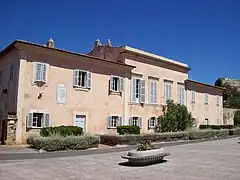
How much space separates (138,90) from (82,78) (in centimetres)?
611

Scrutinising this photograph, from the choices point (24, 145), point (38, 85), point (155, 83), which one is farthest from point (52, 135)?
point (155, 83)

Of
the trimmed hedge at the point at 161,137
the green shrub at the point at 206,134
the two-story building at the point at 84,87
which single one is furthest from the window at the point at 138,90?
the green shrub at the point at 206,134

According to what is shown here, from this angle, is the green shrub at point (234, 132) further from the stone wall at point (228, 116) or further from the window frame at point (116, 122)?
the window frame at point (116, 122)

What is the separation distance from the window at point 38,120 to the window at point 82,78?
136 inches

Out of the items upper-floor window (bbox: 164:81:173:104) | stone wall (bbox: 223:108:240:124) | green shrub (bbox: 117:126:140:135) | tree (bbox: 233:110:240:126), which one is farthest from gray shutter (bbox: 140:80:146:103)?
tree (bbox: 233:110:240:126)

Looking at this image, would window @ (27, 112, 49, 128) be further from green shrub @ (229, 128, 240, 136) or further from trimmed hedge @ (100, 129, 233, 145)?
green shrub @ (229, 128, 240, 136)

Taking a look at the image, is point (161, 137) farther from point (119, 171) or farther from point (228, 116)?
point (228, 116)

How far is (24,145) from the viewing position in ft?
57.7

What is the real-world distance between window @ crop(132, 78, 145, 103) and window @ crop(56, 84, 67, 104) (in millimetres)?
7081

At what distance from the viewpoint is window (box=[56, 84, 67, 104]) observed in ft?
65.4

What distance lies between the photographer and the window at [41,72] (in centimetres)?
1886

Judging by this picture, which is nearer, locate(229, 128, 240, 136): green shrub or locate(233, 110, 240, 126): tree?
locate(229, 128, 240, 136): green shrub

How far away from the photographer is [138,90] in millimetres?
25672

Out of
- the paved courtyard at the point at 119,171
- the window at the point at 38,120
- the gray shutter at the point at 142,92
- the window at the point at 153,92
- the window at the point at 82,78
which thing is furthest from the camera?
the window at the point at 153,92
